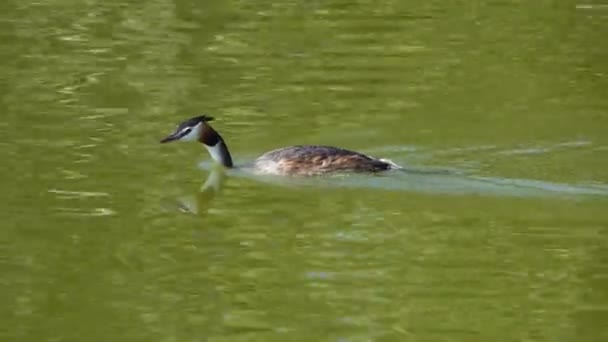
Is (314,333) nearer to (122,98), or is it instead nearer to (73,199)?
(73,199)

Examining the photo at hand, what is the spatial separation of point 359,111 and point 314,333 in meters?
6.16

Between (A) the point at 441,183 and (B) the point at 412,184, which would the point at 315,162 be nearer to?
(B) the point at 412,184

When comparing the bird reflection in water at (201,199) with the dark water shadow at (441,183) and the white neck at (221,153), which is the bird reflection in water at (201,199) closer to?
the white neck at (221,153)

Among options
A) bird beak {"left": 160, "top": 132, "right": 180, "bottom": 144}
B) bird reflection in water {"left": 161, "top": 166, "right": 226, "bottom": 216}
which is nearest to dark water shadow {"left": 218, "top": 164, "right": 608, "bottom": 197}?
bird reflection in water {"left": 161, "top": 166, "right": 226, "bottom": 216}

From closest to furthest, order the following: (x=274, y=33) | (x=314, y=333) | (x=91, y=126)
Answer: (x=314, y=333) < (x=91, y=126) < (x=274, y=33)

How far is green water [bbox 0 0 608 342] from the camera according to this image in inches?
402

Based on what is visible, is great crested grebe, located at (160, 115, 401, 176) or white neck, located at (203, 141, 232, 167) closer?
great crested grebe, located at (160, 115, 401, 176)

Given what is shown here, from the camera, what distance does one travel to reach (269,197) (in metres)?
13.0

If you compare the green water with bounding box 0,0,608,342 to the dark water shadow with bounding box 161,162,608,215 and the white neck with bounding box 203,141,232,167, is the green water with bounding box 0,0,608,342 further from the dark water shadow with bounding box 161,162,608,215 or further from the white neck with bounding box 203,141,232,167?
the white neck with bounding box 203,141,232,167

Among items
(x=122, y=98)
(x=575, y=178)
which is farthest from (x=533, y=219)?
(x=122, y=98)

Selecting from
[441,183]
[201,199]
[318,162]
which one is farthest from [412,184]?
[201,199]

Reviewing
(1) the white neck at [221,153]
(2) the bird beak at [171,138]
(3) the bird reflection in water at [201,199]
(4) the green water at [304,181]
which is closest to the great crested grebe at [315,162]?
(4) the green water at [304,181]

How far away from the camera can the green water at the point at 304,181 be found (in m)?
10.2

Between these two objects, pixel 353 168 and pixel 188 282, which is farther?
pixel 353 168
